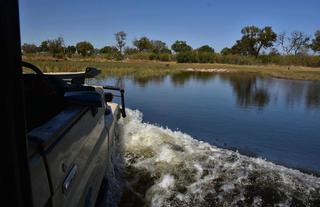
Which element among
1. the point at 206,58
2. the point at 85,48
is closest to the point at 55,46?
the point at 85,48

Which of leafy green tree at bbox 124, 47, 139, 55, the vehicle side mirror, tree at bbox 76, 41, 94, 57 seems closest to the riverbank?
the vehicle side mirror

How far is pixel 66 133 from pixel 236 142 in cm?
749

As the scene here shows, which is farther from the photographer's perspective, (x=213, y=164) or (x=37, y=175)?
(x=213, y=164)

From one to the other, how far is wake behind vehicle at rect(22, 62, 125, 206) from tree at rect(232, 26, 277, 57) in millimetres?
98930

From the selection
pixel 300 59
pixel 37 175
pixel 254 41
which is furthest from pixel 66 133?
pixel 254 41

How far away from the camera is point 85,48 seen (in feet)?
306

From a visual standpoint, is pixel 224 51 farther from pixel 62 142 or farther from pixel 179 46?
pixel 62 142

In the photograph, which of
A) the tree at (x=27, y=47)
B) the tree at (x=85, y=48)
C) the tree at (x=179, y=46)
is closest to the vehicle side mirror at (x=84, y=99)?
the tree at (x=27, y=47)

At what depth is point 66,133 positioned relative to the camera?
6.72 ft

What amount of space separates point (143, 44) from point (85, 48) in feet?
63.8

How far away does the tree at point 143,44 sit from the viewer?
4208 inches

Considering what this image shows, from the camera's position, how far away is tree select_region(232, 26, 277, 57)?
9694cm

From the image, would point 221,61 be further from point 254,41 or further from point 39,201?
point 39,201

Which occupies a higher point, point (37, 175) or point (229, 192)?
point (37, 175)
